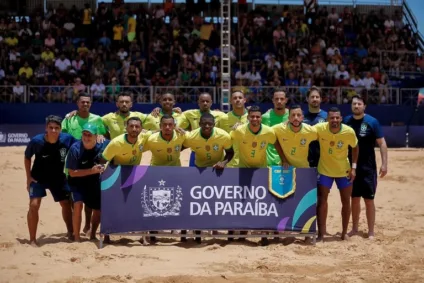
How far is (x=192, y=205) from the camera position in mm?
8984

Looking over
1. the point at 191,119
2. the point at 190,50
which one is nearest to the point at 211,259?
the point at 191,119

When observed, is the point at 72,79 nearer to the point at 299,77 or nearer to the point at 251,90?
the point at 251,90

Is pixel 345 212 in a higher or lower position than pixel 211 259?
higher

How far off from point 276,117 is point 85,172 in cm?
293

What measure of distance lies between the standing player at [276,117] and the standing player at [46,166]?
285 cm

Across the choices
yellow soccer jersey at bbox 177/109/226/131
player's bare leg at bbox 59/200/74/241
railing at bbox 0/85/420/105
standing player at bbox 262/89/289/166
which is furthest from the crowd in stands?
player's bare leg at bbox 59/200/74/241

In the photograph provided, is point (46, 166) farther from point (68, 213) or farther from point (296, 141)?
point (296, 141)

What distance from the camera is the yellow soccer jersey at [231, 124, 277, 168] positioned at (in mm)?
9023

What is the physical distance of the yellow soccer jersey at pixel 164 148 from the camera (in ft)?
29.7

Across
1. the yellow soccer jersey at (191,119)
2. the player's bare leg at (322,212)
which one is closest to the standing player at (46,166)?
the yellow soccer jersey at (191,119)

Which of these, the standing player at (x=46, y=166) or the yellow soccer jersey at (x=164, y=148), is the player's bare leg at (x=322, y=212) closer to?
the yellow soccer jersey at (x=164, y=148)

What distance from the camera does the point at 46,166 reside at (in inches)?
354

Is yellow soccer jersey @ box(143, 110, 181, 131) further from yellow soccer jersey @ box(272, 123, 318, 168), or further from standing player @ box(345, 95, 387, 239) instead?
standing player @ box(345, 95, 387, 239)

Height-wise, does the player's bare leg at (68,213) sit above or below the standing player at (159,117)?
below
